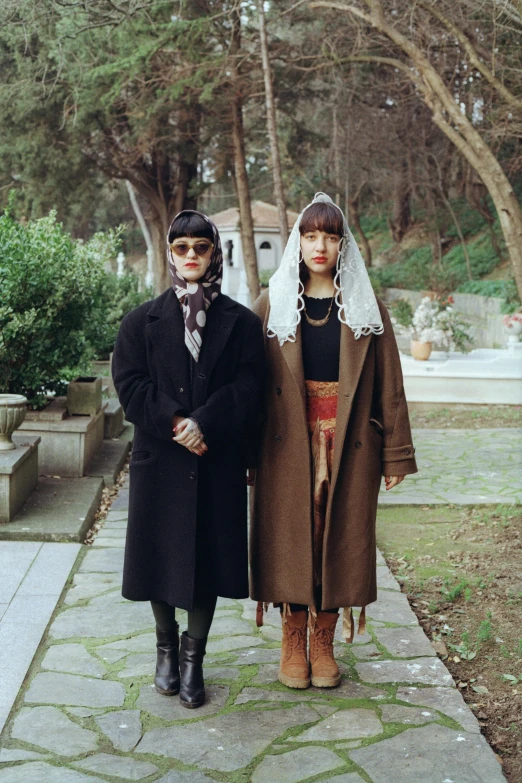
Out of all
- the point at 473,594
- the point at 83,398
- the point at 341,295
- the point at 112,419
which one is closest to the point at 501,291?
the point at 112,419

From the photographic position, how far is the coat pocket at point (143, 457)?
3502 millimetres

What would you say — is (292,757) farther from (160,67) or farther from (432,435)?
(160,67)

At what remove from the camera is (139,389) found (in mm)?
3451

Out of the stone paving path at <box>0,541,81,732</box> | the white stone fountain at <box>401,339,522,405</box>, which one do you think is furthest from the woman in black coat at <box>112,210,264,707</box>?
the white stone fountain at <box>401,339,522,405</box>

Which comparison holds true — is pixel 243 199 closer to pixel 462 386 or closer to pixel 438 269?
pixel 462 386

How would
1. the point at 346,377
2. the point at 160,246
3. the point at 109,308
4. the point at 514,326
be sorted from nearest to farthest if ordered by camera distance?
the point at 346,377 → the point at 109,308 → the point at 514,326 → the point at 160,246

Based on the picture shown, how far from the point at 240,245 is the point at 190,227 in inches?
1325

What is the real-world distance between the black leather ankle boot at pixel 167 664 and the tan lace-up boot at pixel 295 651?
0.45 m

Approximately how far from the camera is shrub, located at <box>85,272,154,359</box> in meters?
7.95

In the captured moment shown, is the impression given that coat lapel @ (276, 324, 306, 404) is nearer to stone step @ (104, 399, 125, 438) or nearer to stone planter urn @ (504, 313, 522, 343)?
stone step @ (104, 399, 125, 438)

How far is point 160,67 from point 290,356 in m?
15.5

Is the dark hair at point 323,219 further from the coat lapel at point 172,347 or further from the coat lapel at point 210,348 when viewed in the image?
the coat lapel at point 172,347

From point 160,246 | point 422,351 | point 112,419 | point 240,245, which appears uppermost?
point 240,245

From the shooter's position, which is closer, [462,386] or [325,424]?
[325,424]
